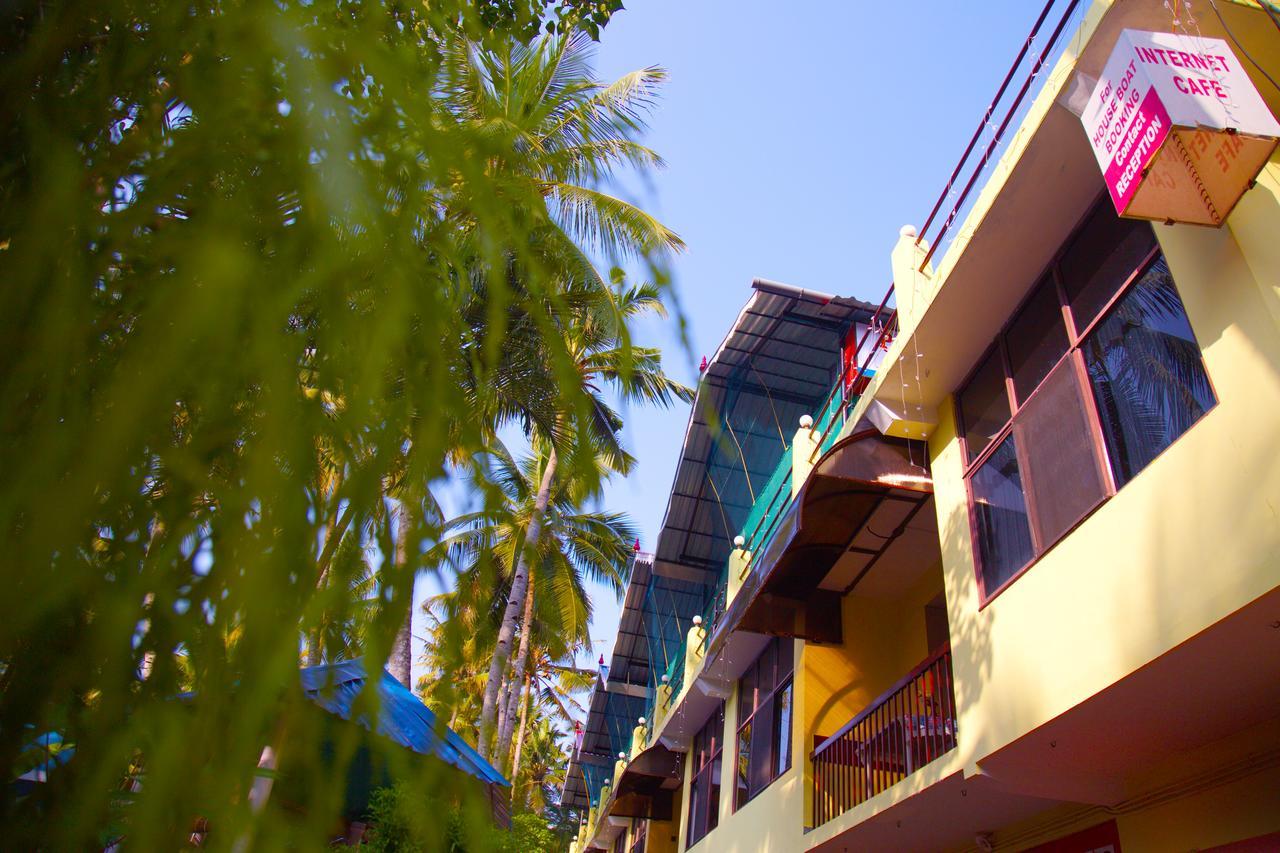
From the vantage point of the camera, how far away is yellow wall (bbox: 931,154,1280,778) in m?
3.93

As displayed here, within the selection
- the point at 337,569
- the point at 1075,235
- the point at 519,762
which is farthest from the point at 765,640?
the point at 519,762

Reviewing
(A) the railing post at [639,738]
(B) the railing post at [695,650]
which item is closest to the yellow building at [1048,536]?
(B) the railing post at [695,650]

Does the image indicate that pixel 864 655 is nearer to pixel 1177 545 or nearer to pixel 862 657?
pixel 862 657

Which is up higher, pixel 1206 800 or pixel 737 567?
pixel 737 567

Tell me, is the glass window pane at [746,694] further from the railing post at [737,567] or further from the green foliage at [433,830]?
the green foliage at [433,830]

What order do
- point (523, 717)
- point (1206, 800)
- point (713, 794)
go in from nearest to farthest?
point (1206, 800) < point (713, 794) < point (523, 717)

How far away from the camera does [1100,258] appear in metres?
5.82

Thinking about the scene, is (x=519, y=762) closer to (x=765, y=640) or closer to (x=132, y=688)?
(x=765, y=640)

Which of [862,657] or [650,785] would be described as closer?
[862,657]

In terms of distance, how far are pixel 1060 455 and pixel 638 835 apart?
16.8 metres

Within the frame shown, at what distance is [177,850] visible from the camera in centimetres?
63

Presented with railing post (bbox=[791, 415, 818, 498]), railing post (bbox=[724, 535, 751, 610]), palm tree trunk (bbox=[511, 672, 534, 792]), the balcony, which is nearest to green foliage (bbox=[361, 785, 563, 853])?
the balcony

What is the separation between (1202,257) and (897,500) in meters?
4.17

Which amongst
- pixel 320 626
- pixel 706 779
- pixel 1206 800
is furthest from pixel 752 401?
pixel 320 626
